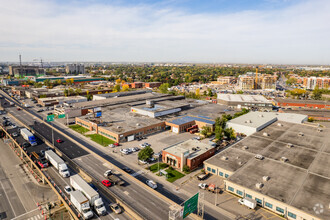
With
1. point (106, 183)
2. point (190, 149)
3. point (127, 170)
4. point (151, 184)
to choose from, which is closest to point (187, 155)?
point (190, 149)

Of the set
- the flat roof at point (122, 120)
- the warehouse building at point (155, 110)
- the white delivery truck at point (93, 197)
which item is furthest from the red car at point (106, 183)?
the warehouse building at point (155, 110)

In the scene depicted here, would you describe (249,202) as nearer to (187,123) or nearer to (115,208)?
(115,208)

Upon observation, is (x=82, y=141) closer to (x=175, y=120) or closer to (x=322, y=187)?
(x=175, y=120)

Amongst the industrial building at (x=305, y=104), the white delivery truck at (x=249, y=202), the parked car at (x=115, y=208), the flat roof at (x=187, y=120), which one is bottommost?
the white delivery truck at (x=249, y=202)

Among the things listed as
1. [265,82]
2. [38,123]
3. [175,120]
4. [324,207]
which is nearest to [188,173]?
[324,207]

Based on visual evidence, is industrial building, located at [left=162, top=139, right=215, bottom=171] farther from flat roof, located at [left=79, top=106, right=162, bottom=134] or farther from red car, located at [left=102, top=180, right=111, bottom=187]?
flat roof, located at [left=79, top=106, right=162, bottom=134]

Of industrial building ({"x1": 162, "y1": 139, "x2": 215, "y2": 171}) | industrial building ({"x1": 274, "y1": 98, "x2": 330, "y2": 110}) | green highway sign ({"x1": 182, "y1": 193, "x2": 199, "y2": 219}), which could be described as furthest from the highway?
industrial building ({"x1": 274, "y1": 98, "x2": 330, "y2": 110})

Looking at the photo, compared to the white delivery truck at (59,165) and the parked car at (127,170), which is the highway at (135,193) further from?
the white delivery truck at (59,165)
